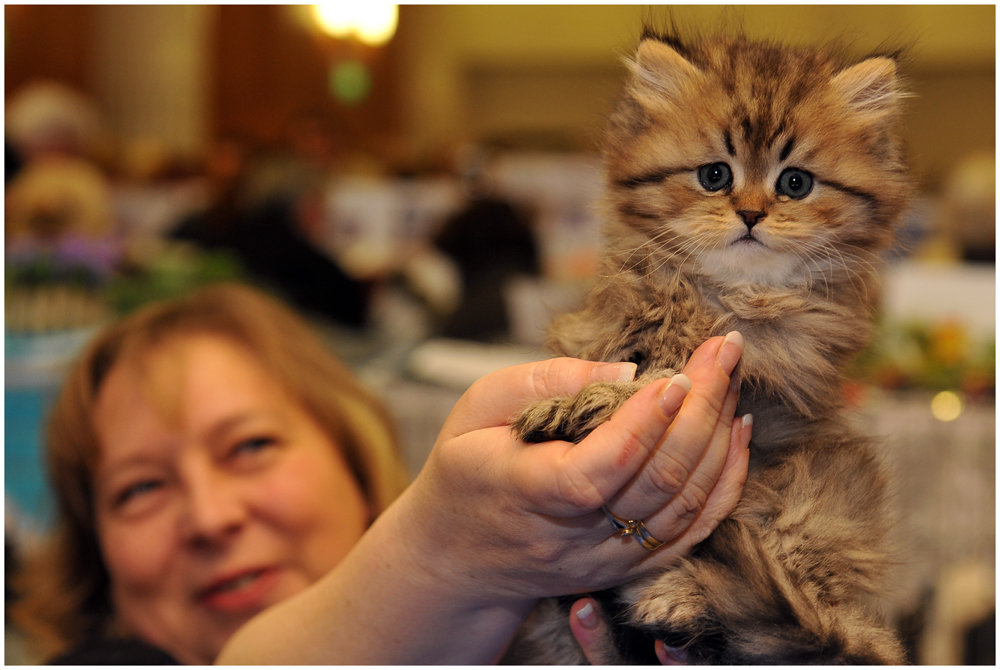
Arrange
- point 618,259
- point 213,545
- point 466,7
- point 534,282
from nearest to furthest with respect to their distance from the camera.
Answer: point 618,259
point 213,545
point 534,282
point 466,7

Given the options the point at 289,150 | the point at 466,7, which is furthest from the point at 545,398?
the point at 466,7

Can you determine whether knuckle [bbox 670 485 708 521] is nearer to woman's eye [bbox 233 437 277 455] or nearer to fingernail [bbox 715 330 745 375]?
fingernail [bbox 715 330 745 375]

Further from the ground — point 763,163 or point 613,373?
point 763,163

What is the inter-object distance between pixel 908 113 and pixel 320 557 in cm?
121

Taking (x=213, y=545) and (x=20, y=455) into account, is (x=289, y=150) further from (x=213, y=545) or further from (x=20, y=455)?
(x=213, y=545)

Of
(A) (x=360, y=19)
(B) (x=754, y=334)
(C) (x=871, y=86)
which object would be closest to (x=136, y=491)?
(B) (x=754, y=334)

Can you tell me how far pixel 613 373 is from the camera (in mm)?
791

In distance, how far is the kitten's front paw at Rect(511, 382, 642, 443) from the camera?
0.76 metres

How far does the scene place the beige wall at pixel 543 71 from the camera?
823cm

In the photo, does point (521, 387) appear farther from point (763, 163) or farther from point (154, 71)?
point (154, 71)

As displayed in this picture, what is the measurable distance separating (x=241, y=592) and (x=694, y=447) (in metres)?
0.98

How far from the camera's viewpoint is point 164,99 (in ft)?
26.8

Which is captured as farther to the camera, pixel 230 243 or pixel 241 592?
pixel 230 243

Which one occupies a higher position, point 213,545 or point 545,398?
point 545,398
